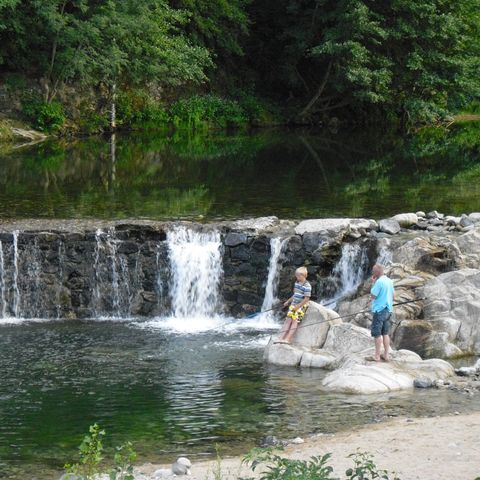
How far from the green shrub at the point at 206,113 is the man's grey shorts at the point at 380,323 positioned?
38.3 m

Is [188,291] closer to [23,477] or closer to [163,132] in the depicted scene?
[23,477]

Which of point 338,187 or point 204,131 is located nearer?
point 338,187

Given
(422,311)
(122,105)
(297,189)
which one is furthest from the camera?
(122,105)

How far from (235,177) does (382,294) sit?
17.3 meters

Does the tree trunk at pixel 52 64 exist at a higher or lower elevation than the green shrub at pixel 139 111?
higher

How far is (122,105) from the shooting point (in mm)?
51406

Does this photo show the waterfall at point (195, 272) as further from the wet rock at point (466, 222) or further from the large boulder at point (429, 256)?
the wet rock at point (466, 222)

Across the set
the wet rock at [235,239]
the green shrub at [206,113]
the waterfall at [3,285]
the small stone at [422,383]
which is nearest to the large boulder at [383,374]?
the small stone at [422,383]

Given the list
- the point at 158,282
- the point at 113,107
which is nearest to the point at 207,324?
the point at 158,282

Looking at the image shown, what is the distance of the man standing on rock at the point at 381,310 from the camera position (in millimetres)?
16812

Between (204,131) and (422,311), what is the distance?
35873 mm

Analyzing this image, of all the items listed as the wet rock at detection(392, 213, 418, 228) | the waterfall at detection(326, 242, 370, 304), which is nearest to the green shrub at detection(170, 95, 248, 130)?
the wet rock at detection(392, 213, 418, 228)

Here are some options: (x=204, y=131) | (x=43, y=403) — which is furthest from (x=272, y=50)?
(x=43, y=403)

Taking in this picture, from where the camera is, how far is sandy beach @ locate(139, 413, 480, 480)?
37.4 feet
